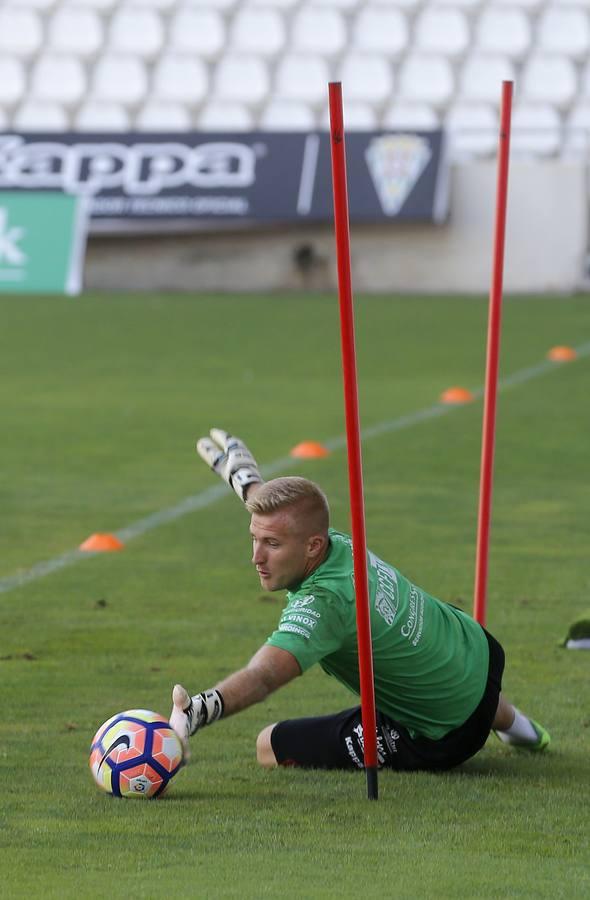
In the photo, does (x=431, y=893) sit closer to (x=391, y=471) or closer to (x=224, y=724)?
(x=224, y=724)

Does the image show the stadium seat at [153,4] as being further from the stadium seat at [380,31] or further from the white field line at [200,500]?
the white field line at [200,500]

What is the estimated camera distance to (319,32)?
1549 inches

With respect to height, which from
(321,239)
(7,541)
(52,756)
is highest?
(52,756)

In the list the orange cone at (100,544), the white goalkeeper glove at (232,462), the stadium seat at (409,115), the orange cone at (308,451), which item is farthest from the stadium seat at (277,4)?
the white goalkeeper glove at (232,462)

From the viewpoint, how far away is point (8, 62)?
3919 cm

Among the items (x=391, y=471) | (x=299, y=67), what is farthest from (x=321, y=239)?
(x=391, y=471)

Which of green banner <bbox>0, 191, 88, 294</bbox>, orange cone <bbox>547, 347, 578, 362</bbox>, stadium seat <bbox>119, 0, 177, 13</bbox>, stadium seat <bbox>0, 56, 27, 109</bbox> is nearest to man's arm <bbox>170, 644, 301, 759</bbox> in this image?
orange cone <bbox>547, 347, 578, 362</bbox>

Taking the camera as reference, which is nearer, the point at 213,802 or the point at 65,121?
the point at 213,802

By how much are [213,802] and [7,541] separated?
4.81 metres

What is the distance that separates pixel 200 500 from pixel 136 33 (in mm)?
30341

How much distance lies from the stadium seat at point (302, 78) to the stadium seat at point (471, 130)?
9.54 feet

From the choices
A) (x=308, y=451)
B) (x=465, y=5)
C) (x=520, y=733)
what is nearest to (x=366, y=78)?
(x=465, y=5)

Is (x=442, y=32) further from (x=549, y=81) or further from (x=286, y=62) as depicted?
(x=286, y=62)

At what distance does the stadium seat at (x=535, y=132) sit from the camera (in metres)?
32.5
